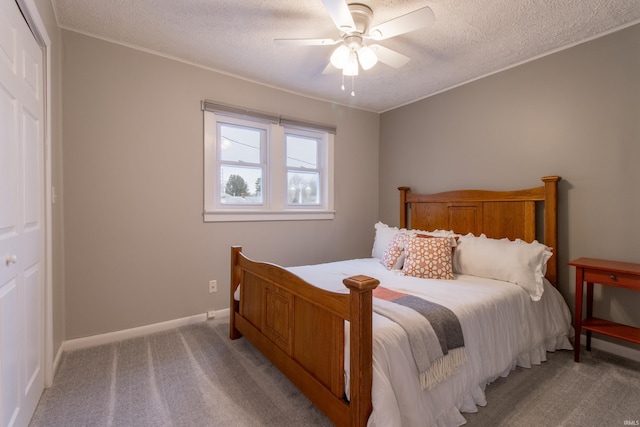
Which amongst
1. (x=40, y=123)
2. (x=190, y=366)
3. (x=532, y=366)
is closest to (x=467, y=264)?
(x=532, y=366)

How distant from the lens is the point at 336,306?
1433 mm

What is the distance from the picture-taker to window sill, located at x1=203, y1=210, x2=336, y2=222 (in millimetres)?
2994

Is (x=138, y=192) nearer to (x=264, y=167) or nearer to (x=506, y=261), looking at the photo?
(x=264, y=167)

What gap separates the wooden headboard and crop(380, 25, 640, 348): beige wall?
122 millimetres

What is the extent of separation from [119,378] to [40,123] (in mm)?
1664

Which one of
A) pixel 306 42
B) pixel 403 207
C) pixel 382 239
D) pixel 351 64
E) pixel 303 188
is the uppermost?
pixel 306 42

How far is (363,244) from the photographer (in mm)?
4082

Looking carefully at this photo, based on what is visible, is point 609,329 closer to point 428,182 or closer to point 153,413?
point 428,182

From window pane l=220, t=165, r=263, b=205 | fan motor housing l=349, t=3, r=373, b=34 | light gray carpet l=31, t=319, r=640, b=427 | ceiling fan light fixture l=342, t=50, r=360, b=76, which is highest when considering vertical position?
fan motor housing l=349, t=3, r=373, b=34

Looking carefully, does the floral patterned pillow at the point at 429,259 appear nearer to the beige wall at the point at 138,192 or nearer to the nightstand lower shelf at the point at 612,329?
the nightstand lower shelf at the point at 612,329

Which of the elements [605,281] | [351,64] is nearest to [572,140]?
[605,281]

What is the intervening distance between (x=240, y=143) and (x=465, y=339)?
2.70 m

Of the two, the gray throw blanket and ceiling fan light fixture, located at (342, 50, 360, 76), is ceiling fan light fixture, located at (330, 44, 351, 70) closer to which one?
ceiling fan light fixture, located at (342, 50, 360, 76)

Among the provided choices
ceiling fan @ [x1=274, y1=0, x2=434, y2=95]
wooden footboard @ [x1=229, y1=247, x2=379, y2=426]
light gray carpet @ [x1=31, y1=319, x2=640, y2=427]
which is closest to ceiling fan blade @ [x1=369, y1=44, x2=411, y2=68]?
ceiling fan @ [x1=274, y1=0, x2=434, y2=95]
